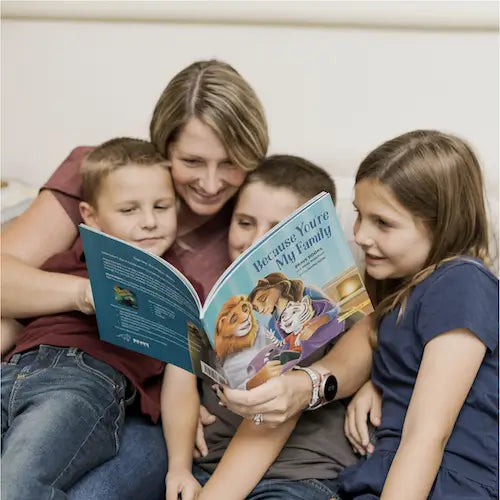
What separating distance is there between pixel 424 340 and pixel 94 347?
626 millimetres

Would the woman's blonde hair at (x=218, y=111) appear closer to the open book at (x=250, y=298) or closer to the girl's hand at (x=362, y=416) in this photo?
the open book at (x=250, y=298)

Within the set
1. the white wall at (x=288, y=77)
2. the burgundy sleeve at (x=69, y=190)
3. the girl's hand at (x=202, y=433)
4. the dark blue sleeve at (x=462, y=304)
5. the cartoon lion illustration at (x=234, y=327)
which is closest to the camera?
the cartoon lion illustration at (x=234, y=327)

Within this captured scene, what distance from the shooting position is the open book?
1.19 m

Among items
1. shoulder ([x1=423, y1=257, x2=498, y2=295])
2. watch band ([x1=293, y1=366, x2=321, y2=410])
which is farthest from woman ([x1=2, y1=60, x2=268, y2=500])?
shoulder ([x1=423, y1=257, x2=498, y2=295])

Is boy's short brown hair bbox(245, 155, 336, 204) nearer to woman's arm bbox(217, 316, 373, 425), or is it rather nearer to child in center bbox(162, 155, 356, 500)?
child in center bbox(162, 155, 356, 500)

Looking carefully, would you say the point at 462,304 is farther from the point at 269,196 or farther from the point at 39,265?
the point at 39,265

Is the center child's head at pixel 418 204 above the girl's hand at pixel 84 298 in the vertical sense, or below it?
above

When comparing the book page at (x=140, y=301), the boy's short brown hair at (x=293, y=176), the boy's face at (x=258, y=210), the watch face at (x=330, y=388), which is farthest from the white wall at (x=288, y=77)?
the book page at (x=140, y=301)

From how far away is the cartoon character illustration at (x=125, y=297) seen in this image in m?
1.34

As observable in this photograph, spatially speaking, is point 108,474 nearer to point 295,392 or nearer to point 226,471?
point 226,471

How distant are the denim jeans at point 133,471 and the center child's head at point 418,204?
1.78ft

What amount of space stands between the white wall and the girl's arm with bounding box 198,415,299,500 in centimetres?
86

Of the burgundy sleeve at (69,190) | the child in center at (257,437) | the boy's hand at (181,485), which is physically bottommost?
the boy's hand at (181,485)

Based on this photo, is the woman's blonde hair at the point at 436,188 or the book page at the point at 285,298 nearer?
the book page at the point at 285,298
